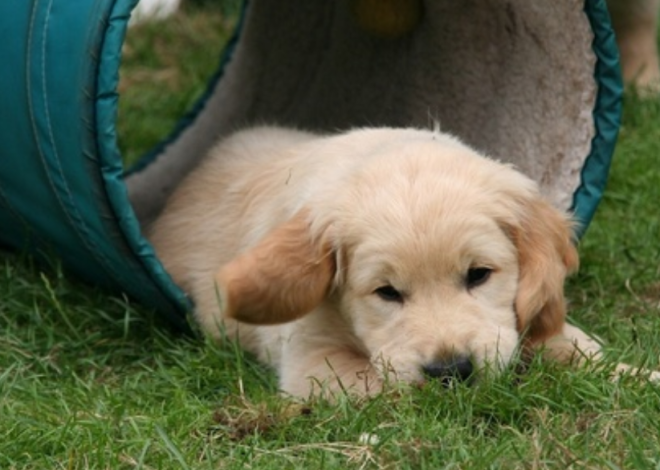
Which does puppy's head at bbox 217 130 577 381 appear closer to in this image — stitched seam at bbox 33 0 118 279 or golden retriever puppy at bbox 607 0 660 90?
Result: stitched seam at bbox 33 0 118 279

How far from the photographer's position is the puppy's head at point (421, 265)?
464 centimetres

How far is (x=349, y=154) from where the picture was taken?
5.32 meters

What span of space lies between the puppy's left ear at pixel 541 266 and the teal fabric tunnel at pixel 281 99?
2.79ft

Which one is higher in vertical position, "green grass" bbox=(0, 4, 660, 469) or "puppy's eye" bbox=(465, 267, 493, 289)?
"puppy's eye" bbox=(465, 267, 493, 289)

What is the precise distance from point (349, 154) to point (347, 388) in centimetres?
90

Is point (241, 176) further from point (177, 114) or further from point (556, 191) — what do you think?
point (177, 114)

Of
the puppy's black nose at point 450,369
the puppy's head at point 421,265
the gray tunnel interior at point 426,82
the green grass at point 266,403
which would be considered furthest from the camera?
the gray tunnel interior at point 426,82

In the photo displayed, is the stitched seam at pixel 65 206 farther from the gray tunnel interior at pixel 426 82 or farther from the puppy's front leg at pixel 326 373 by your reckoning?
the gray tunnel interior at pixel 426 82

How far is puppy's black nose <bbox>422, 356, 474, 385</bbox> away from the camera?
14.9ft

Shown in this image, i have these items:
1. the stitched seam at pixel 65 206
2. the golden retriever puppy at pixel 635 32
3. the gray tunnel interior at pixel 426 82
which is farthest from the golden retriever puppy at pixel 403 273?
the golden retriever puppy at pixel 635 32

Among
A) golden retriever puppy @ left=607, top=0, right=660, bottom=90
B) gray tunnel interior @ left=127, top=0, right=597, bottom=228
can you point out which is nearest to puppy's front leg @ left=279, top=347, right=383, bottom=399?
gray tunnel interior @ left=127, top=0, right=597, bottom=228

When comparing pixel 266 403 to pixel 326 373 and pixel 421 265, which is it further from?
pixel 421 265

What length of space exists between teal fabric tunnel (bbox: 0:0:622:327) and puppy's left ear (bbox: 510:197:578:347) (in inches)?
33.5

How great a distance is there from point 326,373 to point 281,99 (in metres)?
2.57
